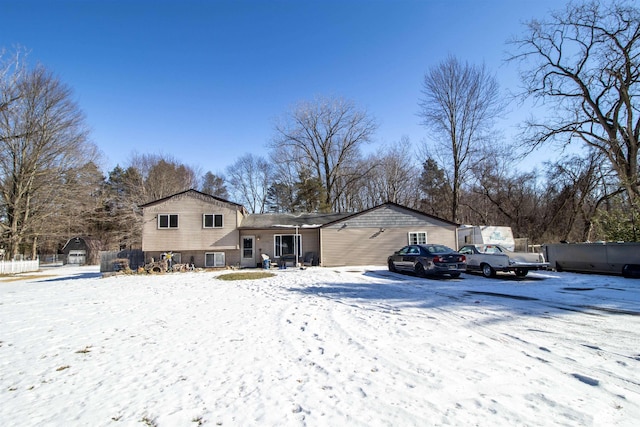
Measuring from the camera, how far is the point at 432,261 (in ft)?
46.2

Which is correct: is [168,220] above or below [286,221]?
above

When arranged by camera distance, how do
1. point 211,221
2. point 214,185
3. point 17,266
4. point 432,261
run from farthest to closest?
point 214,185
point 17,266
point 211,221
point 432,261

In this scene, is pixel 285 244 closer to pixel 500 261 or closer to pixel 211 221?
pixel 211 221

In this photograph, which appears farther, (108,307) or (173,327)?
(108,307)

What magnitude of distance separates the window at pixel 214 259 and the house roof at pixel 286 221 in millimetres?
2587

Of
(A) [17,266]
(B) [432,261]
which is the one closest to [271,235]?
(B) [432,261]

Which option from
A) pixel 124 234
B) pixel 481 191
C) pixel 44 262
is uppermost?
pixel 481 191

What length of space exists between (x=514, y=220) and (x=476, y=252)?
69.1ft

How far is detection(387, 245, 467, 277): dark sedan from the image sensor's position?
1384cm

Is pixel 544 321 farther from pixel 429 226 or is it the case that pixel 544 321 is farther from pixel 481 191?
pixel 481 191

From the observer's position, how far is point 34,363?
498 centimetres

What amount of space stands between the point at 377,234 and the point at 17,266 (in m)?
31.4

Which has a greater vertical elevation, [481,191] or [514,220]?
[481,191]

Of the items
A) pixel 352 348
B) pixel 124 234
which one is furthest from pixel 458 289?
pixel 124 234
